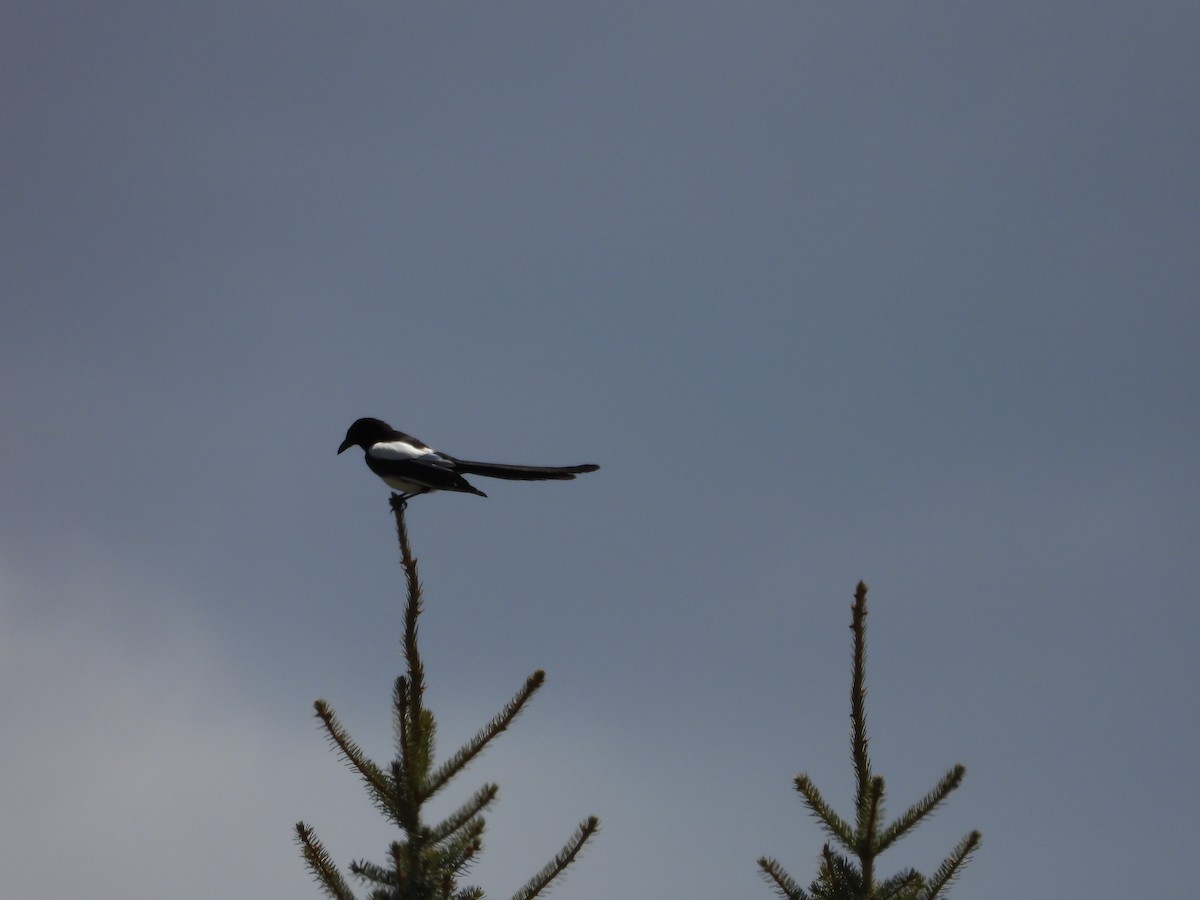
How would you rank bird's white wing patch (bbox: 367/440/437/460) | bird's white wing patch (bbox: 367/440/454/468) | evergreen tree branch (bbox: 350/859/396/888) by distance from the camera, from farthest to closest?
bird's white wing patch (bbox: 367/440/437/460) → bird's white wing patch (bbox: 367/440/454/468) → evergreen tree branch (bbox: 350/859/396/888)

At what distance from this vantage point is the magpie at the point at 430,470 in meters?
9.32

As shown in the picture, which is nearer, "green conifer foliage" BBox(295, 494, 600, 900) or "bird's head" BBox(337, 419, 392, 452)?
"green conifer foliage" BBox(295, 494, 600, 900)

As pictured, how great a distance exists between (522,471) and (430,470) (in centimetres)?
95

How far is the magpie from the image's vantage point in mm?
9320

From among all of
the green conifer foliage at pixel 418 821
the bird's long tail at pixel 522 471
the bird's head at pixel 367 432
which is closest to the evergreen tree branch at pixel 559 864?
the green conifer foliage at pixel 418 821

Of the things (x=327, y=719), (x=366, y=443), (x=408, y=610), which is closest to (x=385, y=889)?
(x=327, y=719)

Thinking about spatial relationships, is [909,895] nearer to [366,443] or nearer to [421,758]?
[421,758]

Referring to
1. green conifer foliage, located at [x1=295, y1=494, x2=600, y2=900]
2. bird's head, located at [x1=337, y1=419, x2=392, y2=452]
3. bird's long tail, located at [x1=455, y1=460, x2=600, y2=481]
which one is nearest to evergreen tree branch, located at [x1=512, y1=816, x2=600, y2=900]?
green conifer foliage, located at [x1=295, y1=494, x2=600, y2=900]

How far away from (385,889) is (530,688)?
3.27ft

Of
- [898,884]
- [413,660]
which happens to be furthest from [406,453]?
[898,884]

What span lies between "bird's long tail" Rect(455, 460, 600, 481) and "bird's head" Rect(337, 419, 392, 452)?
1.90 meters

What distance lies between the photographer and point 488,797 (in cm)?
464

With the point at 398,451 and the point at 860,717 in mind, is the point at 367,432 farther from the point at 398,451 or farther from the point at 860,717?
the point at 860,717

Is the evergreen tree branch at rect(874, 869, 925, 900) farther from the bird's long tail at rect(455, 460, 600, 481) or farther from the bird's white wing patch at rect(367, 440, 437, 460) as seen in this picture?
the bird's white wing patch at rect(367, 440, 437, 460)
